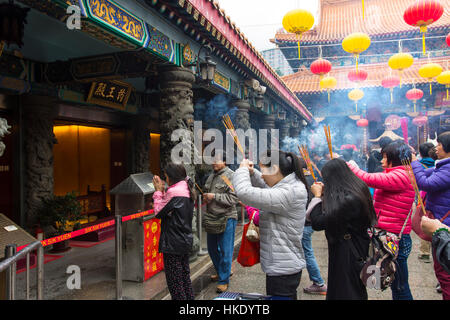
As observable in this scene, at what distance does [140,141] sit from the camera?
852cm

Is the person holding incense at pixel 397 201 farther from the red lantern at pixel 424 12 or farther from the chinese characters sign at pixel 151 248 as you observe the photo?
the red lantern at pixel 424 12

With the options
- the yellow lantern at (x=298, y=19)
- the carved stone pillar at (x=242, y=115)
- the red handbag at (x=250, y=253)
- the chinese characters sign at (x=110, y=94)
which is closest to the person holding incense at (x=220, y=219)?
the red handbag at (x=250, y=253)

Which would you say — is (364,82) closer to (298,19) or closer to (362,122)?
(362,122)

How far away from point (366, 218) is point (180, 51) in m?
3.65

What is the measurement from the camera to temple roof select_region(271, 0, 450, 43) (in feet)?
57.4

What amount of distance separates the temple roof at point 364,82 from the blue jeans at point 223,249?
13.2 m

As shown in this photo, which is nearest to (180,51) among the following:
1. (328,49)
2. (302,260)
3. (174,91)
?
(174,91)

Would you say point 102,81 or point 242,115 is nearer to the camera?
point 102,81

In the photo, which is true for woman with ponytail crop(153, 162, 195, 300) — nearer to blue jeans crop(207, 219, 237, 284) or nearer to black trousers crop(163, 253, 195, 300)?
black trousers crop(163, 253, 195, 300)

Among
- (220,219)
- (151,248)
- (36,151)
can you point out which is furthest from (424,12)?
(36,151)

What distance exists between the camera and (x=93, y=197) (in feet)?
26.7

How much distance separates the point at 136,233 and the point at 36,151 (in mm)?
3031

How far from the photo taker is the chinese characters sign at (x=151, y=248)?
411cm

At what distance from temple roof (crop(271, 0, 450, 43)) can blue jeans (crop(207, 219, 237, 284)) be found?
53.1 feet
